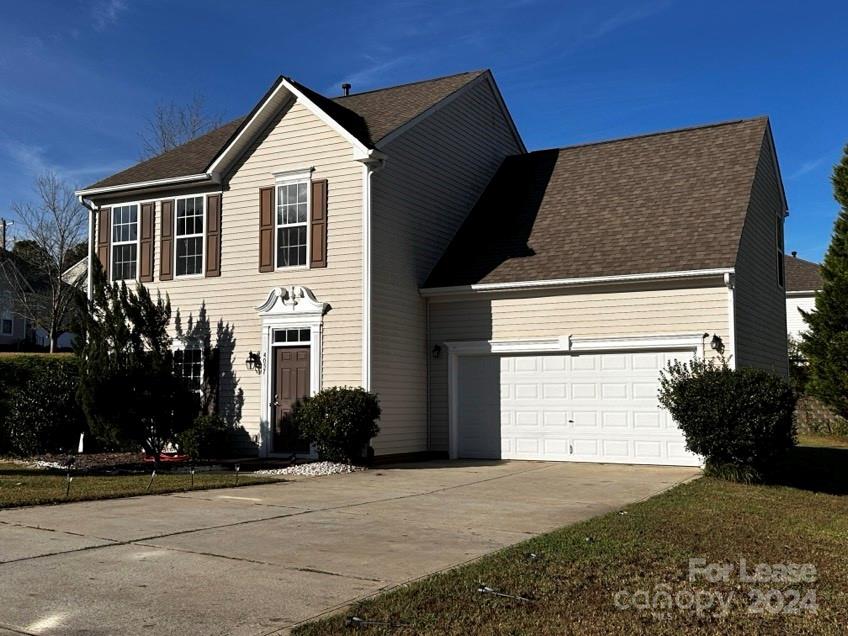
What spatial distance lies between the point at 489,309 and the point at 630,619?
11.9 metres

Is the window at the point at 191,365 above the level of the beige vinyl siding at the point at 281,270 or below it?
below

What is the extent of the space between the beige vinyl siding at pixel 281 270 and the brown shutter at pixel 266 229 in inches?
5.6

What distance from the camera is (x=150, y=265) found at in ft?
62.3

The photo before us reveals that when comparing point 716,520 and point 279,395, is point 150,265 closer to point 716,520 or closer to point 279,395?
point 279,395

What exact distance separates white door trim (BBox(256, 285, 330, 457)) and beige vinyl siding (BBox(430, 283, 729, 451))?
262cm

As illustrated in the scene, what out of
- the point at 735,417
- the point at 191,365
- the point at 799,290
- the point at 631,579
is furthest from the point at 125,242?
the point at 799,290

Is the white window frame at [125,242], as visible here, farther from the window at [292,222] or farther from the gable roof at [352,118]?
the window at [292,222]

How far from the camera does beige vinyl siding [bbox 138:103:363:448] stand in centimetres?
1620

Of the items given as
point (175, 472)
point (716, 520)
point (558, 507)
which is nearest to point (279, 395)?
point (175, 472)

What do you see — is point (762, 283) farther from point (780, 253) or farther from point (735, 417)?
point (735, 417)

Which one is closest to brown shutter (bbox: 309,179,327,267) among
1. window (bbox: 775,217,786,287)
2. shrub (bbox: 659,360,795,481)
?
shrub (bbox: 659,360,795,481)

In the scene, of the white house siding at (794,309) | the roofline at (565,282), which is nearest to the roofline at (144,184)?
the roofline at (565,282)

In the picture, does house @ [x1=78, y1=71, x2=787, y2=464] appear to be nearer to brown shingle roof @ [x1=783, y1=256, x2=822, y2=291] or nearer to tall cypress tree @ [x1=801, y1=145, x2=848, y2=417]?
tall cypress tree @ [x1=801, y1=145, x2=848, y2=417]

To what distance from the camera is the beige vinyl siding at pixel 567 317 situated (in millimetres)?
15062
